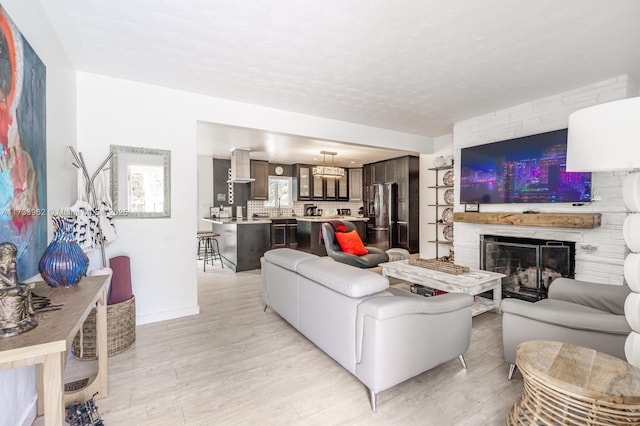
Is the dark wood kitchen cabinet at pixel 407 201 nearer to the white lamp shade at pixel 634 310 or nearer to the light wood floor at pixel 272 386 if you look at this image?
the light wood floor at pixel 272 386

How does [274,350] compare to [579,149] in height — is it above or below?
below

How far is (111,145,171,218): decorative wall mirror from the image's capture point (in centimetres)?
298

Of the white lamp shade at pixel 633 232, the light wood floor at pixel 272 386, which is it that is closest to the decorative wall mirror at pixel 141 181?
the light wood floor at pixel 272 386

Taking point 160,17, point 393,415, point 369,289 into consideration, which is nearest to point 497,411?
point 393,415

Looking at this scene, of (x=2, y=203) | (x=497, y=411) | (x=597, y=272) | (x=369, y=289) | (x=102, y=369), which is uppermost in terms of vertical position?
(x=2, y=203)

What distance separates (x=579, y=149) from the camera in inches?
51.9

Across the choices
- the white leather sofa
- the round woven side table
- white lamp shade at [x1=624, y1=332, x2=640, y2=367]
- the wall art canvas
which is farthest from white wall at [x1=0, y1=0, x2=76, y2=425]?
white lamp shade at [x1=624, y1=332, x2=640, y2=367]

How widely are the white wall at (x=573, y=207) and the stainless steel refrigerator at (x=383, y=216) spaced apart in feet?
8.94

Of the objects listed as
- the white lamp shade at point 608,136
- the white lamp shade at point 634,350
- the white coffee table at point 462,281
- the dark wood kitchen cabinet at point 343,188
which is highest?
the dark wood kitchen cabinet at point 343,188

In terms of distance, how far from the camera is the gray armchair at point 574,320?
67.6 inches

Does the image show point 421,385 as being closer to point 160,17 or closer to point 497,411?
point 497,411

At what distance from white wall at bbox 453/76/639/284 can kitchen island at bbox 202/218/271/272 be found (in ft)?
12.3

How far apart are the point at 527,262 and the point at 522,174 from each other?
1.15m

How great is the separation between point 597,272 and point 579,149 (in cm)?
282
